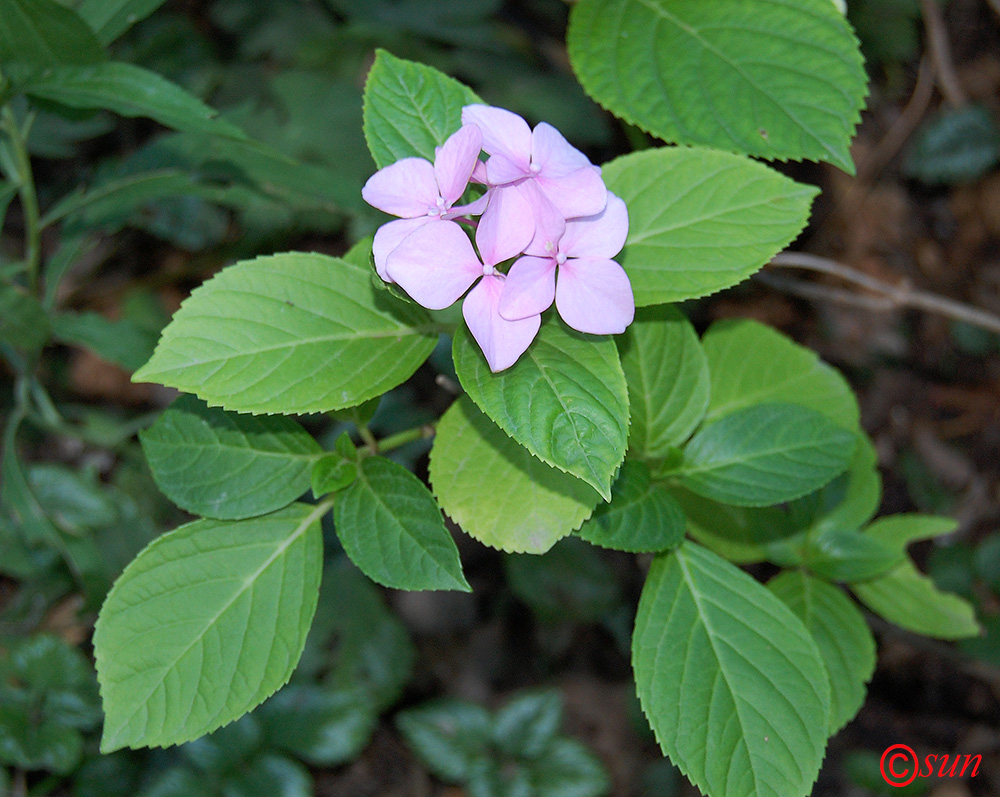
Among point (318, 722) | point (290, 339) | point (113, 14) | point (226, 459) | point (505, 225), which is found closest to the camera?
point (505, 225)

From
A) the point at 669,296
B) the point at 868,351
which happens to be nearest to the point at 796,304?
the point at 868,351

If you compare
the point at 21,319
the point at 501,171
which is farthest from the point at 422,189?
the point at 21,319

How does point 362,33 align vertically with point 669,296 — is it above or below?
below

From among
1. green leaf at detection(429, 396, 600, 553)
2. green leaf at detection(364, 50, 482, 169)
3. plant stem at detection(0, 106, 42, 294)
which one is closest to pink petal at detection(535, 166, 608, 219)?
green leaf at detection(364, 50, 482, 169)

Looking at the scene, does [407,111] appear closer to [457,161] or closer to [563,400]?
[457,161]

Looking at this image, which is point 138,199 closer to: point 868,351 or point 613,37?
point 613,37

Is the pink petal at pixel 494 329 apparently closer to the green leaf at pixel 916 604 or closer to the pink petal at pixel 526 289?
the pink petal at pixel 526 289

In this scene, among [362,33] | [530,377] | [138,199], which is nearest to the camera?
[530,377]
